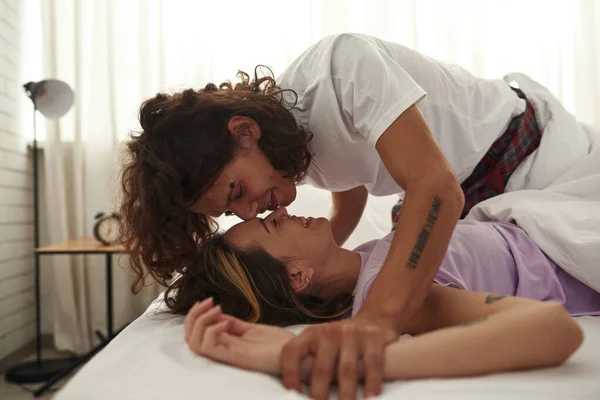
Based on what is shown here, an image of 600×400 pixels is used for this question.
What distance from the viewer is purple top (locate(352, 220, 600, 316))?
1.18 metres

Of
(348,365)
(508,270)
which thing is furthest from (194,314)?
(508,270)

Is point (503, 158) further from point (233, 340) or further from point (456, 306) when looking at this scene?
point (233, 340)

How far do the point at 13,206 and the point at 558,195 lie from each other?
7.56 ft

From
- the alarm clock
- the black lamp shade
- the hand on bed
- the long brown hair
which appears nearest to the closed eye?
the long brown hair

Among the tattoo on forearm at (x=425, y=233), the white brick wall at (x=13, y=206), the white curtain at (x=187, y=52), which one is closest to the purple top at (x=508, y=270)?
the tattoo on forearm at (x=425, y=233)

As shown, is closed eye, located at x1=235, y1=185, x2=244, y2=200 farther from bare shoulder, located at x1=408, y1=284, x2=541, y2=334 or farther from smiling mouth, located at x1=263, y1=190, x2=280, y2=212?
bare shoulder, located at x1=408, y1=284, x2=541, y2=334

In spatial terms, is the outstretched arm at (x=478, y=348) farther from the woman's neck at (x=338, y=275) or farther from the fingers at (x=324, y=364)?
the woman's neck at (x=338, y=275)

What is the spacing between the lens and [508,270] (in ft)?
4.01

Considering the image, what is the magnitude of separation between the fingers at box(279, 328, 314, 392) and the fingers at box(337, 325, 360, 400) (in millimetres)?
48

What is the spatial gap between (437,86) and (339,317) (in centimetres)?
69

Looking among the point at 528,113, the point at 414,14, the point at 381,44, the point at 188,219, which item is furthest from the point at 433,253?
the point at 414,14

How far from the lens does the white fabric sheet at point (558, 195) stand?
1.17 meters

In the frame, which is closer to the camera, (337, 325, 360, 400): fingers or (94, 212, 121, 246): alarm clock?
(337, 325, 360, 400): fingers

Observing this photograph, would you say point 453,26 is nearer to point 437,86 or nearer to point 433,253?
point 437,86
